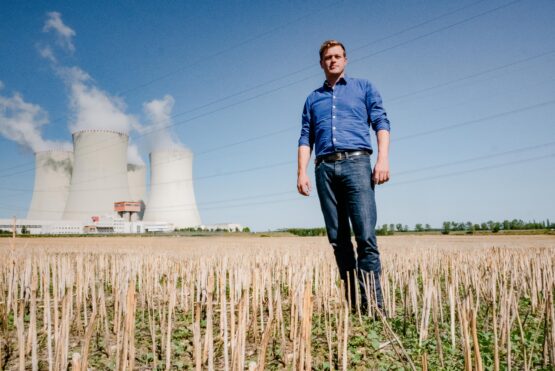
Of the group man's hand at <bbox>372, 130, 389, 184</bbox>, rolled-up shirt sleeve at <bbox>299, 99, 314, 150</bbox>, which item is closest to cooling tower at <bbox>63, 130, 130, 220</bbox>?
rolled-up shirt sleeve at <bbox>299, 99, 314, 150</bbox>

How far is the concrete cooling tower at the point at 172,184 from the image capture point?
97.6 ft

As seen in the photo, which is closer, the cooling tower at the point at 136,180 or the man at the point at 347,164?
the man at the point at 347,164

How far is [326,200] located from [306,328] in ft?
4.11

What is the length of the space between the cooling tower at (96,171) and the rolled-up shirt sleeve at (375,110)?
27696 millimetres

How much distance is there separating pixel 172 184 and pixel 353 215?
28.9m

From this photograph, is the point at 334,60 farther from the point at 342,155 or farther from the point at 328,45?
the point at 342,155

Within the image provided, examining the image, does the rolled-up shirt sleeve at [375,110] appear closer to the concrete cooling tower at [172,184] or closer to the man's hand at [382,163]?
the man's hand at [382,163]

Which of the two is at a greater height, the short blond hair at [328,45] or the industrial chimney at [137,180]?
the industrial chimney at [137,180]

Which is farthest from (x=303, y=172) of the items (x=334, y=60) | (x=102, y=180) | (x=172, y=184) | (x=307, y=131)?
(x=102, y=180)

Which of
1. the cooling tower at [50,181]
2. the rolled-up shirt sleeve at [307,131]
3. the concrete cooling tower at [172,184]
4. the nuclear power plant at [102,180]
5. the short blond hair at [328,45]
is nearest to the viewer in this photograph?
the short blond hair at [328,45]

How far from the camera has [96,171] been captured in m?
26.6

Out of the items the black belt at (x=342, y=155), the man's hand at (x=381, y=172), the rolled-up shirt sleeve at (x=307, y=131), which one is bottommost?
the man's hand at (x=381, y=172)

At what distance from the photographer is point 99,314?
6.73ft

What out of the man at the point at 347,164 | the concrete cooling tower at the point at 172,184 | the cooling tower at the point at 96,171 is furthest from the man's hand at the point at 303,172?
the concrete cooling tower at the point at 172,184
